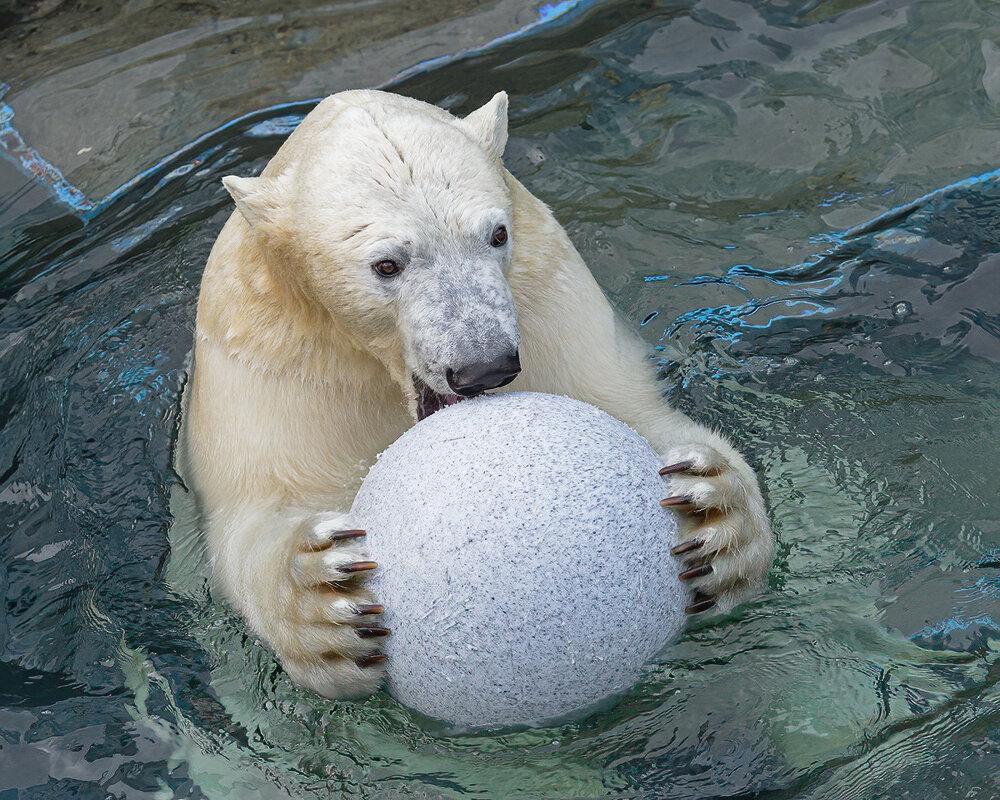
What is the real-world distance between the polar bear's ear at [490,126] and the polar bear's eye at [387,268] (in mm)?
534

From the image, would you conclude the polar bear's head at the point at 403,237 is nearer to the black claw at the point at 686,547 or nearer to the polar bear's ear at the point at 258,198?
the polar bear's ear at the point at 258,198

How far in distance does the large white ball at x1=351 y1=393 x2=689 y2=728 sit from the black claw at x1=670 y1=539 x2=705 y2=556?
3 centimetres

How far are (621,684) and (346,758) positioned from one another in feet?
2.80

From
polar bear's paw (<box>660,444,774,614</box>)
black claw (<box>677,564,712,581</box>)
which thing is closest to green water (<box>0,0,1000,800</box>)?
polar bear's paw (<box>660,444,774,614</box>)

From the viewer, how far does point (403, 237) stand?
2979mm

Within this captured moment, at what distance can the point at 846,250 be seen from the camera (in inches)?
195

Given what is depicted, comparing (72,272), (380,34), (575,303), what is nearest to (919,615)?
(575,303)

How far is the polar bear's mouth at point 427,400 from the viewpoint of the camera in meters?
3.20

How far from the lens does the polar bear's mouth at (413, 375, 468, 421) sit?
126 inches

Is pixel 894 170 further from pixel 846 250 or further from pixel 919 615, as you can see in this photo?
pixel 919 615

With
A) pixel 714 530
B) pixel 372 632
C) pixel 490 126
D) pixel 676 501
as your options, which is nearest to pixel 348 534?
pixel 372 632

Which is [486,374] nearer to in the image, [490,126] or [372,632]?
[372,632]

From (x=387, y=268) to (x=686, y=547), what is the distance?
3.29 ft

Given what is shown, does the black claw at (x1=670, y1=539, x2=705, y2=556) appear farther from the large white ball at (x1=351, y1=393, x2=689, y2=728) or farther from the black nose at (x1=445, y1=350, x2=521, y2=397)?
the black nose at (x1=445, y1=350, x2=521, y2=397)
